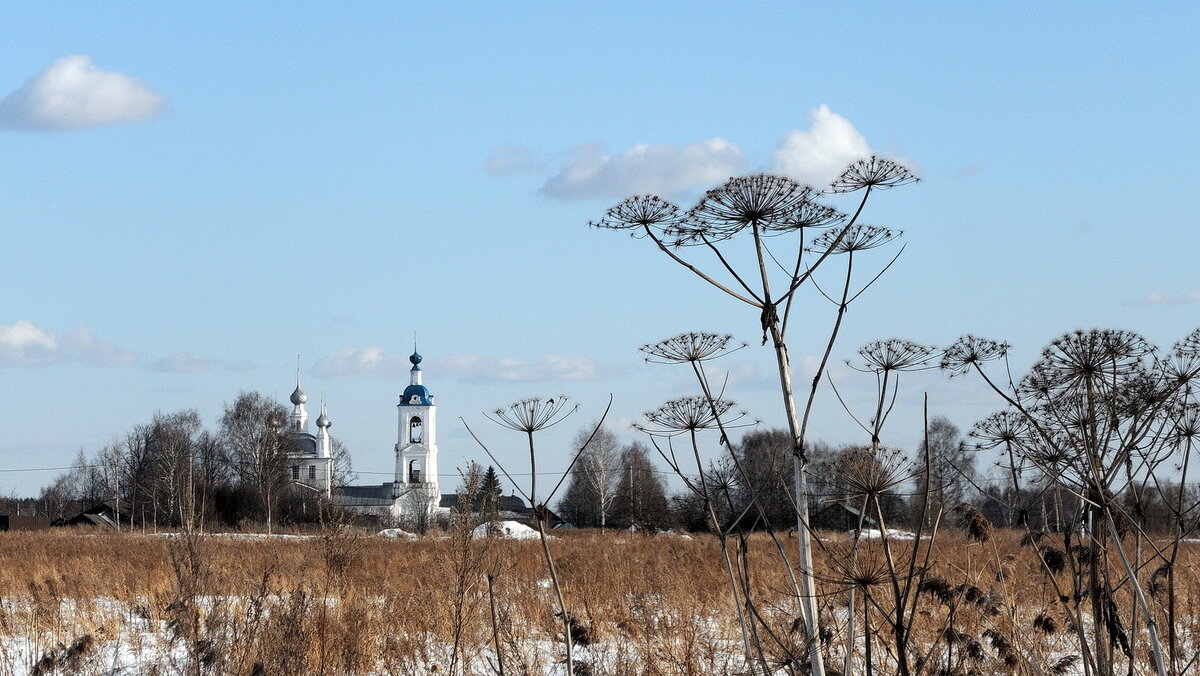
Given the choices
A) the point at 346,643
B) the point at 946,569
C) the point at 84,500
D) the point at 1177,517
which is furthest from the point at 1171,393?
the point at 84,500

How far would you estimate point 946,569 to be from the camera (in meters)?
12.0

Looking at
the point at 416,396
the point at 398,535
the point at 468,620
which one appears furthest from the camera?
the point at 416,396

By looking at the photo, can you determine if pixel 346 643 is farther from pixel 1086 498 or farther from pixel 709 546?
pixel 709 546

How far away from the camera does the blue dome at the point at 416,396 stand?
91375 millimetres

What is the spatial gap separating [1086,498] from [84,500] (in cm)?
10265

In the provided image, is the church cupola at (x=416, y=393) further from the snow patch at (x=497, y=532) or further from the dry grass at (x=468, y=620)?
the dry grass at (x=468, y=620)

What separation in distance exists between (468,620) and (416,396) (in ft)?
284

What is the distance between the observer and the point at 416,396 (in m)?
91.6

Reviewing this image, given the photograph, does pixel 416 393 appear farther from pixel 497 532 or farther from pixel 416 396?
pixel 497 532

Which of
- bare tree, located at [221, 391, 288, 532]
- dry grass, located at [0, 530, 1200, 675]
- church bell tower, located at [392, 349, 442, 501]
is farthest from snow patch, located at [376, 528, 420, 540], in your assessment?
church bell tower, located at [392, 349, 442, 501]

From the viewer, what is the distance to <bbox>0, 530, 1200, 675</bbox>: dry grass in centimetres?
516

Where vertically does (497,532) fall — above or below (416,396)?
below

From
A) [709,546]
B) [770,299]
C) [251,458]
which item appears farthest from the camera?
[251,458]

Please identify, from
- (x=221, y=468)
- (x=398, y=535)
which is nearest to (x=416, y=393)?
(x=221, y=468)
